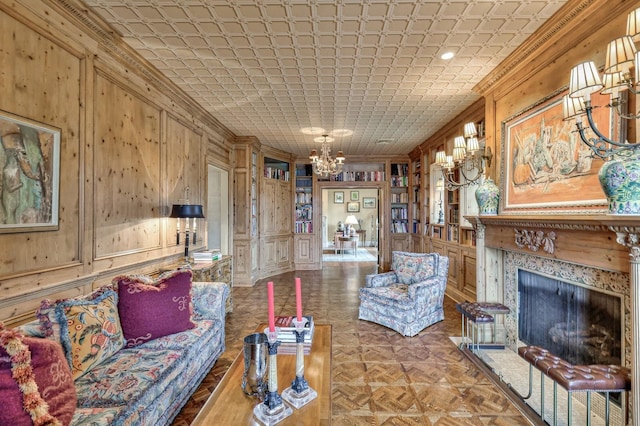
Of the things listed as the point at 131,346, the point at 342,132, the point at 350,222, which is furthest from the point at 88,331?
the point at 350,222

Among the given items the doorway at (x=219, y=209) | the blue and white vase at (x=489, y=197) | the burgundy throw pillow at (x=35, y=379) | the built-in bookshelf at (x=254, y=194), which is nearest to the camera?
the burgundy throw pillow at (x=35, y=379)

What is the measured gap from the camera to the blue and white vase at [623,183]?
1.58m

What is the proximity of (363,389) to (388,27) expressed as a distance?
2811 millimetres

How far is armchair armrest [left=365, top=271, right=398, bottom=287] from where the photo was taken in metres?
4.09

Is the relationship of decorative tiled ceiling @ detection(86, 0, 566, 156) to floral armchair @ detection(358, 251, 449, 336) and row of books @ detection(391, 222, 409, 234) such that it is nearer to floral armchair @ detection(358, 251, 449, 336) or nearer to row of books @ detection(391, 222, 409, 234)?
floral armchair @ detection(358, 251, 449, 336)

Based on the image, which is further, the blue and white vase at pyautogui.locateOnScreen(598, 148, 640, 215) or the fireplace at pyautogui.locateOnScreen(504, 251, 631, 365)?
the fireplace at pyautogui.locateOnScreen(504, 251, 631, 365)

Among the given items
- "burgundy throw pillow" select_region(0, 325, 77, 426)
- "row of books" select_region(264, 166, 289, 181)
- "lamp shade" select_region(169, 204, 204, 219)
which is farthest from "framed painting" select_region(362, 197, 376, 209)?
"burgundy throw pillow" select_region(0, 325, 77, 426)

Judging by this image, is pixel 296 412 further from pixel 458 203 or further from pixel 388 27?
pixel 458 203

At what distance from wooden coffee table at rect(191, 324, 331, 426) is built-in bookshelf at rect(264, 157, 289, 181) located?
5.40 m

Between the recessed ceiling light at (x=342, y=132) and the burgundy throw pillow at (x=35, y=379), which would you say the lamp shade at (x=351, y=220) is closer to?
Result: the recessed ceiling light at (x=342, y=132)

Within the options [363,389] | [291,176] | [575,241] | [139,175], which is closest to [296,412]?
[363,389]

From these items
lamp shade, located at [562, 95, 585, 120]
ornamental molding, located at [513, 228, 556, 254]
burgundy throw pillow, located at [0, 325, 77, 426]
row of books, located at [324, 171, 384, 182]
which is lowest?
burgundy throw pillow, located at [0, 325, 77, 426]

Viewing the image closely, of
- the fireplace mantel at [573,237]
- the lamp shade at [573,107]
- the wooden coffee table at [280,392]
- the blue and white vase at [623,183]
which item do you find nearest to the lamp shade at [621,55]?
the lamp shade at [573,107]

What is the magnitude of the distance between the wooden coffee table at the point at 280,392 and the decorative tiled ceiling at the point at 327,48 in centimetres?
236
